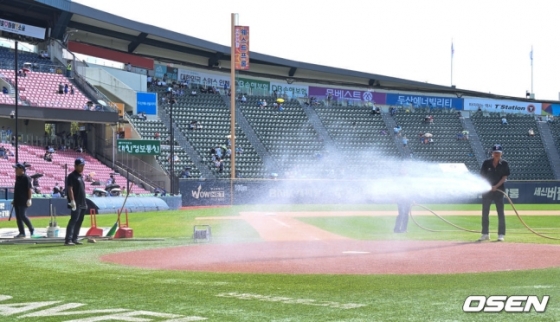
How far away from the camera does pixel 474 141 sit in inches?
2398

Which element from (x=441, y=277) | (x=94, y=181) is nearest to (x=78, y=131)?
(x=94, y=181)

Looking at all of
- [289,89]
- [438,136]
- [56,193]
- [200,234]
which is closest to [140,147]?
[56,193]

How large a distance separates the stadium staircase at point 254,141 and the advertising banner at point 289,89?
600cm

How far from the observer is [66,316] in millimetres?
7309

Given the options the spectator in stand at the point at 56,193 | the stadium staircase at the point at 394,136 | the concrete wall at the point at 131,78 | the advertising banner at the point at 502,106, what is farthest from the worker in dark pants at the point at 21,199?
the advertising banner at the point at 502,106

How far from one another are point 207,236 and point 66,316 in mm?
10326

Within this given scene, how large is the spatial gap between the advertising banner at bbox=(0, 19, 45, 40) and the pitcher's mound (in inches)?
1434

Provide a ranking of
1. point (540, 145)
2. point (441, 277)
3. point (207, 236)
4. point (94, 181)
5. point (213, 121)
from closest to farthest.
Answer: point (441, 277) < point (207, 236) < point (94, 181) < point (213, 121) < point (540, 145)

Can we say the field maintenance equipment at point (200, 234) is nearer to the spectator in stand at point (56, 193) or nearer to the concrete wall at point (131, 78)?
the spectator in stand at point (56, 193)

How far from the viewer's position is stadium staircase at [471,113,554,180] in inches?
2320

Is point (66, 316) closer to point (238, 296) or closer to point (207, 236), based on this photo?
point (238, 296)

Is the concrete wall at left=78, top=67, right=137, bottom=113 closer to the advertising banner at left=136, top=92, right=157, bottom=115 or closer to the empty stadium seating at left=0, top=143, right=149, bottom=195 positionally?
the advertising banner at left=136, top=92, right=157, bottom=115

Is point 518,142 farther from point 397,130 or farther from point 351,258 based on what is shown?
point 351,258

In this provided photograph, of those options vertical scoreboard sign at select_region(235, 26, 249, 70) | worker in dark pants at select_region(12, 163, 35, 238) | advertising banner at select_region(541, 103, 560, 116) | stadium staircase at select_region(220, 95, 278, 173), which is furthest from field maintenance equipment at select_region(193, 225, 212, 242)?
advertising banner at select_region(541, 103, 560, 116)
